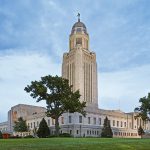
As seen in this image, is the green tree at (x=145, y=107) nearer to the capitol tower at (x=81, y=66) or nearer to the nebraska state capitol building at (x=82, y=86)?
the nebraska state capitol building at (x=82, y=86)

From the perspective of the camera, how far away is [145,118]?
79.2 metres

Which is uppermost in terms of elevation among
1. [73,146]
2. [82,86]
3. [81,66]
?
[81,66]

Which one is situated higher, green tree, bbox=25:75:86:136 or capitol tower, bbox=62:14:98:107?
capitol tower, bbox=62:14:98:107

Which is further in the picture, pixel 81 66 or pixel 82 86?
pixel 82 86

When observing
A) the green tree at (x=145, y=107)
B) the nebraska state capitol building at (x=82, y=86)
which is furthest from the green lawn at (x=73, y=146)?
the nebraska state capitol building at (x=82, y=86)

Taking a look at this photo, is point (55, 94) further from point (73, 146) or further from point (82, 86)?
point (82, 86)

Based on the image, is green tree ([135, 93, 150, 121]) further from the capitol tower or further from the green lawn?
the capitol tower

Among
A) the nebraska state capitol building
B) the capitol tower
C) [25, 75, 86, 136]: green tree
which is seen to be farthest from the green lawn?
the capitol tower

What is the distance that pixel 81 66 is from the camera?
153 m

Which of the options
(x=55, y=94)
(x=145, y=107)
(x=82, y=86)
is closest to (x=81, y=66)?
(x=82, y=86)

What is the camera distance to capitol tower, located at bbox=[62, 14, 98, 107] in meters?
153

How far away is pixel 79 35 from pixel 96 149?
481 feet

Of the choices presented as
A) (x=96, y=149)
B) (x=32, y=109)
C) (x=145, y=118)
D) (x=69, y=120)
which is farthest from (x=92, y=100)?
(x=96, y=149)

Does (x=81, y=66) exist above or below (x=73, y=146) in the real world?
above
